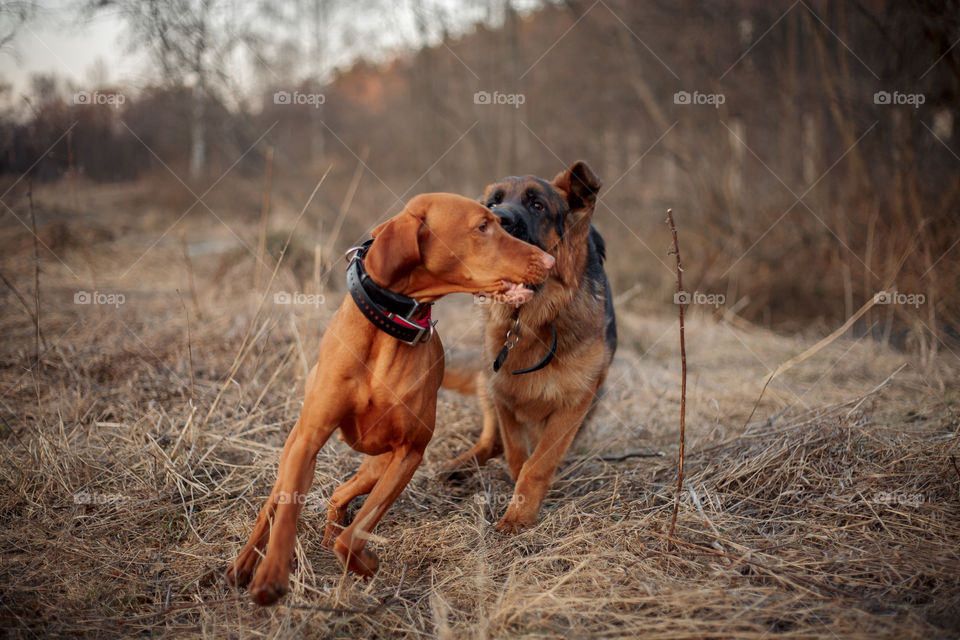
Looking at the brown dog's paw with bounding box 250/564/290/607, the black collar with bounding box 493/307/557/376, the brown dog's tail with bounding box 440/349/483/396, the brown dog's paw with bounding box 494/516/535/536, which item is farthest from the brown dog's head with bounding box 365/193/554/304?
the brown dog's tail with bounding box 440/349/483/396

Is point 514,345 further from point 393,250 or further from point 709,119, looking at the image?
point 709,119

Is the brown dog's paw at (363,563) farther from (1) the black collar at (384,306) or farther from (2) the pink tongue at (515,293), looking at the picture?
(2) the pink tongue at (515,293)

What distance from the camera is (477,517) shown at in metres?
A: 3.42

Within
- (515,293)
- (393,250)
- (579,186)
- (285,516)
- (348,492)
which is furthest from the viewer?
(579,186)

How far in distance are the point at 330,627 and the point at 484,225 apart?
1.75 m

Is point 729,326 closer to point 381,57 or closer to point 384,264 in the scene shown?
point 384,264

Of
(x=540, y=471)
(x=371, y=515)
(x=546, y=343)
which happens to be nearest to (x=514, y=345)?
(x=546, y=343)

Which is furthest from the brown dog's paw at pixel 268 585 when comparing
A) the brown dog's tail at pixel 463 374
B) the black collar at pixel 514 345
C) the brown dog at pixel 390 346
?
the brown dog's tail at pixel 463 374

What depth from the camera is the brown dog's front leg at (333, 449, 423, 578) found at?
2628mm

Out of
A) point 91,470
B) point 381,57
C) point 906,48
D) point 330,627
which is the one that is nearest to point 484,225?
point 330,627

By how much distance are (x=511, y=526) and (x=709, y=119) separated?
41.7 feet

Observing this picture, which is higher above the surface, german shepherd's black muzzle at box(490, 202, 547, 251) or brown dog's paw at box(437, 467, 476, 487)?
german shepherd's black muzzle at box(490, 202, 547, 251)

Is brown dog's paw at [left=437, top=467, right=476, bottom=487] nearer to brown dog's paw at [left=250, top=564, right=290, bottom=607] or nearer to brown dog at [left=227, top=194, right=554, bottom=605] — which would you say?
brown dog at [left=227, top=194, right=554, bottom=605]

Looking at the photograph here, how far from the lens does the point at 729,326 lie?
27.6 ft
